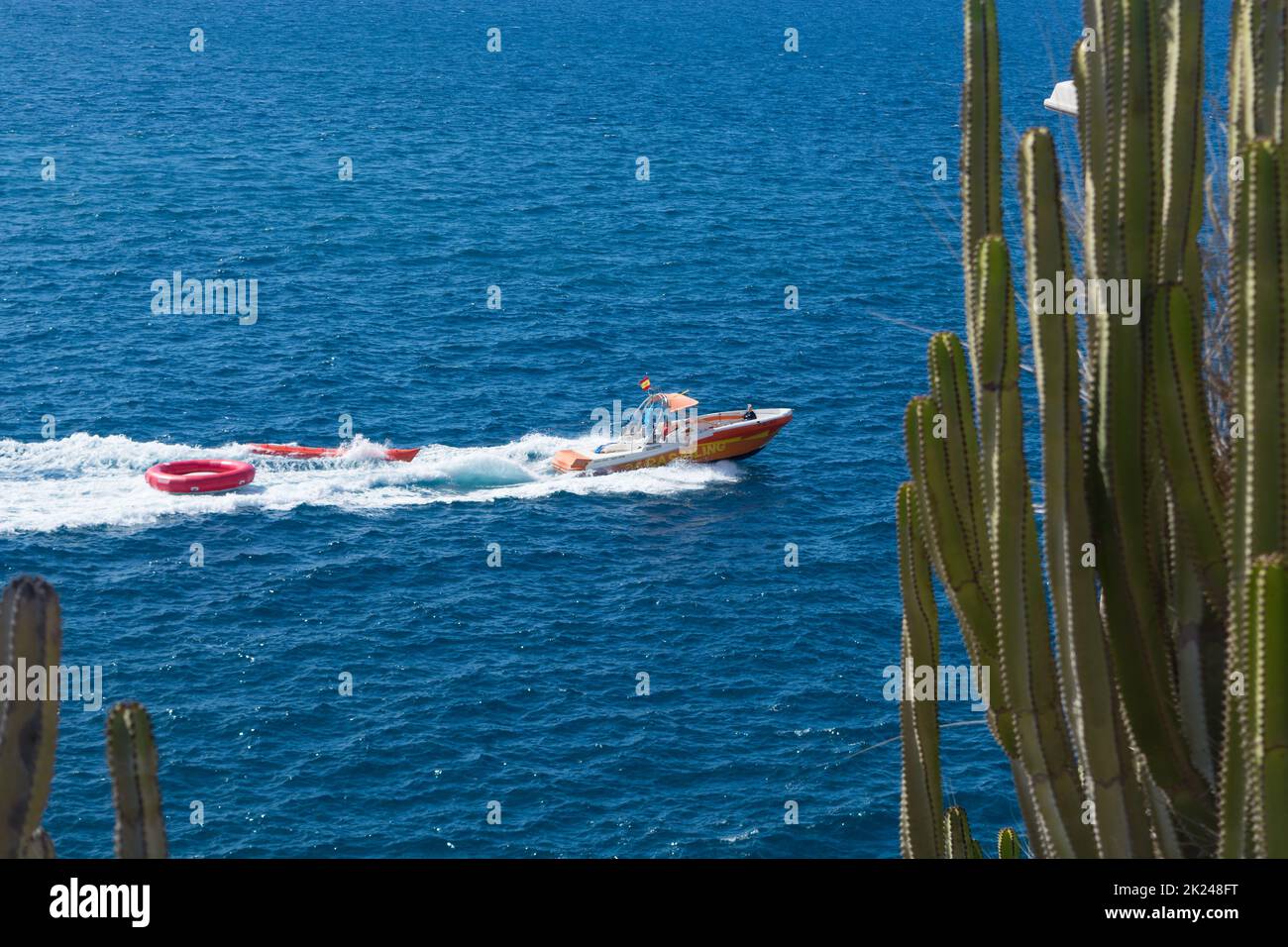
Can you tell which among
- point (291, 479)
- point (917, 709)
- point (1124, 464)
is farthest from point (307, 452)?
point (1124, 464)

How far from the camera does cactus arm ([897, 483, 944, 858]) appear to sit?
14422 mm

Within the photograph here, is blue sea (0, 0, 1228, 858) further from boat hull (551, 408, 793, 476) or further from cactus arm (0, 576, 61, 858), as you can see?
cactus arm (0, 576, 61, 858)

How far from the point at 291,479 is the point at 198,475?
14.6ft

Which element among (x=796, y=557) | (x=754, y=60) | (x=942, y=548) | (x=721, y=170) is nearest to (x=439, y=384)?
(x=796, y=557)

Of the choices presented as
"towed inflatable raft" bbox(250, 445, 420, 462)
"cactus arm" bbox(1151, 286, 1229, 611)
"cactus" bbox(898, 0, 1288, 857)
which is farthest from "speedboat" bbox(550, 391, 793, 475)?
"cactus arm" bbox(1151, 286, 1229, 611)

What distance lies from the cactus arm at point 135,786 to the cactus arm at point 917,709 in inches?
285

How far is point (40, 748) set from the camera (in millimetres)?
9516

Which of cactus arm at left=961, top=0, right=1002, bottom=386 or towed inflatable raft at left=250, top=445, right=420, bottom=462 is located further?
towed inflatable raft at left=250, top=445, right=420, bottom=462

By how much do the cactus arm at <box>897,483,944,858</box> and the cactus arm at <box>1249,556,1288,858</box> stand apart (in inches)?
220

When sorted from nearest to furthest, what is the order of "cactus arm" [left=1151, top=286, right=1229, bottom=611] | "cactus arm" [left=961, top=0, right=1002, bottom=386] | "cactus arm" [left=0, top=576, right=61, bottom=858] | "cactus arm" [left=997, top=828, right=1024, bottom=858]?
"cactus arm" [left=0, top=576, right=61, bottom=858], "cactus arm" [left=1151, top=286, right=1229, bottom=611], "cactus arm" [left=961, top=0, right=1002, bottom=386], "cactus arm" [left=997, top=828, right=1024, bottom=858]

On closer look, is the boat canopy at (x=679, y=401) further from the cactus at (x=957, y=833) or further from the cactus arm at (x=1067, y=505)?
the cactus arm at (x=1067, y=505)

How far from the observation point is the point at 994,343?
11508 mm
